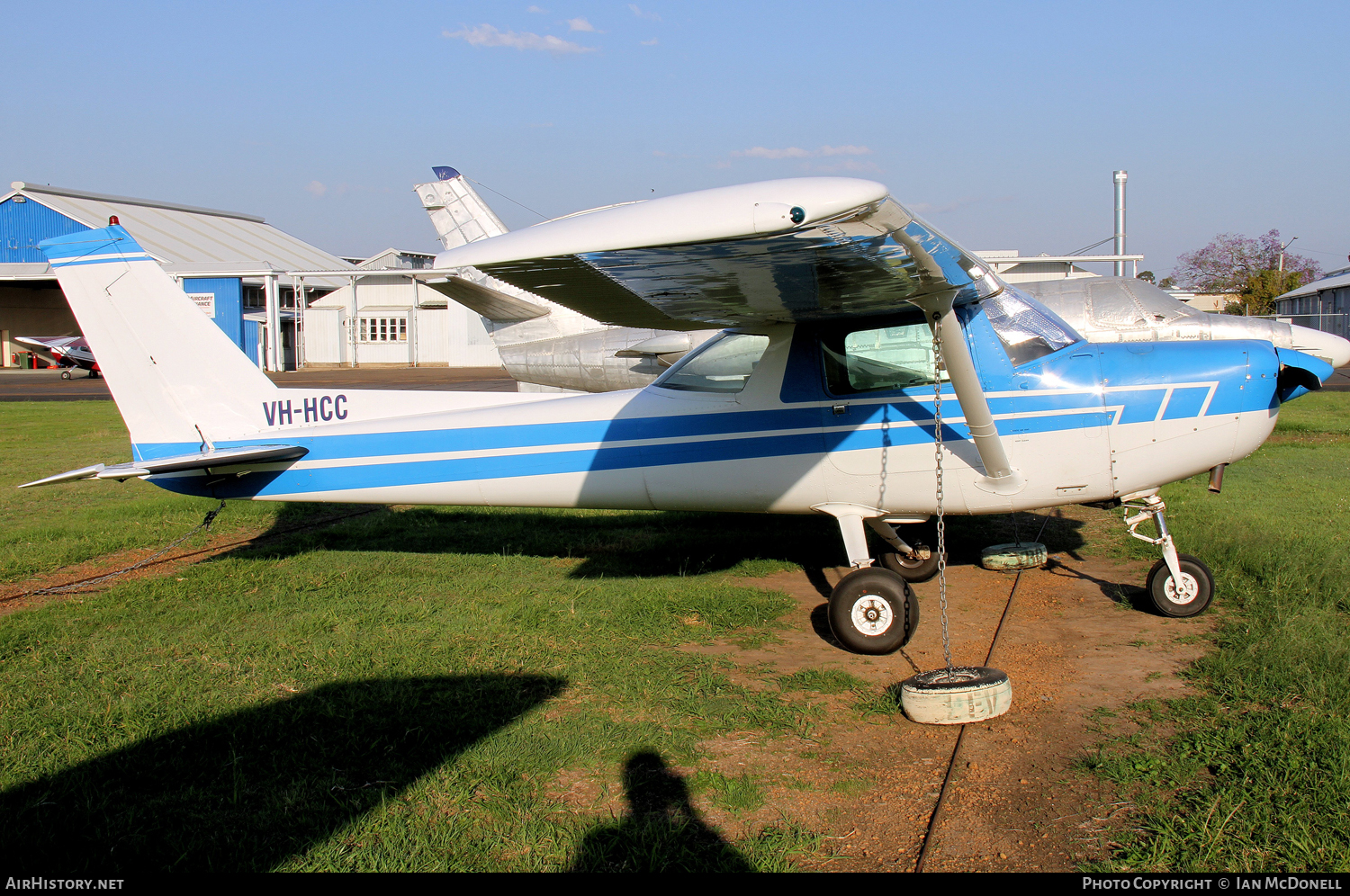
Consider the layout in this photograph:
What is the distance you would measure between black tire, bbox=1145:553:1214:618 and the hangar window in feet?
161

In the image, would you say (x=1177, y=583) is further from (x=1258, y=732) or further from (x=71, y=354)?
(x=71, y=354)

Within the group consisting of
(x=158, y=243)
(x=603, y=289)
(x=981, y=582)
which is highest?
(x=158, y=243)

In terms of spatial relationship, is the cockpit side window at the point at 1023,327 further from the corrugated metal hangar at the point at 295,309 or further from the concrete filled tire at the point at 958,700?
the corrugated metal hangar at the point at 295,309

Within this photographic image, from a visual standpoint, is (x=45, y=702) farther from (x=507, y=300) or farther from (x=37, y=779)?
(x=507, y=300)

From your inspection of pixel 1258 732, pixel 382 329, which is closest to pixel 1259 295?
pixel 382 329

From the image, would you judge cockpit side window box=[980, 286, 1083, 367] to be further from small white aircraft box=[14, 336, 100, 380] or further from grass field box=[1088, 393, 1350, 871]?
small white aircraft box=[14, 336, 100, 380]

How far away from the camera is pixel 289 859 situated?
3.00 metres

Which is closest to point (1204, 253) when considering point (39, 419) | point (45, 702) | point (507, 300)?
point (507, 300)

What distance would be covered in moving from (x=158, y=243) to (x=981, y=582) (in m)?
53.4

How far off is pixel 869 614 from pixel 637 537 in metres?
3.73

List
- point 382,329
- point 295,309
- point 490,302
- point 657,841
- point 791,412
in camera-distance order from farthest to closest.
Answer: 1. point 382,329
2. point 295,309
3. point 490,302
4. point 791,412
5. point 657,841

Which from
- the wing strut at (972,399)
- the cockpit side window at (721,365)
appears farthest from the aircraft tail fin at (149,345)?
the wing strut at (972,399)

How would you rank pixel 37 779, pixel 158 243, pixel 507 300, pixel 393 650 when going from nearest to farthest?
pixel 37 779
pixel 393 650
pixel 507 300
pixel 158 243

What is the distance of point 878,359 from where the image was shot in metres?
5.78
